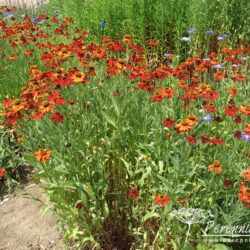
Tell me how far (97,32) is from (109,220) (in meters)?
3.54

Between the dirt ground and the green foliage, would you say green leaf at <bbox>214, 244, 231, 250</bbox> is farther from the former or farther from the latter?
the green foliage

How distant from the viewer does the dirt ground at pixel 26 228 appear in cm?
274

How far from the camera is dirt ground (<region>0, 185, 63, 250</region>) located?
274 centimetres

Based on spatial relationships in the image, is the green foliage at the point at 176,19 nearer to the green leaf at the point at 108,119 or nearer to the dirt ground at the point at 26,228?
the green leaf at the point at 108,119

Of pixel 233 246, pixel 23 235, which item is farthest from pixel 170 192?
pixel 23 235

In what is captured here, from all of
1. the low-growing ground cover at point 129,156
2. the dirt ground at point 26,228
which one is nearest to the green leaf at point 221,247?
the low-growing ground cover at point 129,156

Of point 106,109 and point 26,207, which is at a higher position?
point 106,109

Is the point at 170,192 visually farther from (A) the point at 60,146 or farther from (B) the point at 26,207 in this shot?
(B) the point at 26,207

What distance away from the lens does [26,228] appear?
9.40 feet

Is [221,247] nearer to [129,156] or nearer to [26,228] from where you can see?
[129,156]

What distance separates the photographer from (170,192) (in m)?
2.06

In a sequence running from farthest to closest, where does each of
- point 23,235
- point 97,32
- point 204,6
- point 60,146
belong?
1. point 97,32
2. point 204,6
3. point 23,235
4. point 60,146

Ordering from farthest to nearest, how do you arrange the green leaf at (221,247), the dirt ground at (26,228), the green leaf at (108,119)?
the dirt ground at (26,228), the green leaf at (108,119), the green leaf at (221,247)

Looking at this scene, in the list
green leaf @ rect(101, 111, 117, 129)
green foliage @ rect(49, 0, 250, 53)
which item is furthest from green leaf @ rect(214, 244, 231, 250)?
green foliage @ rect(49, 0, 250, 53)
